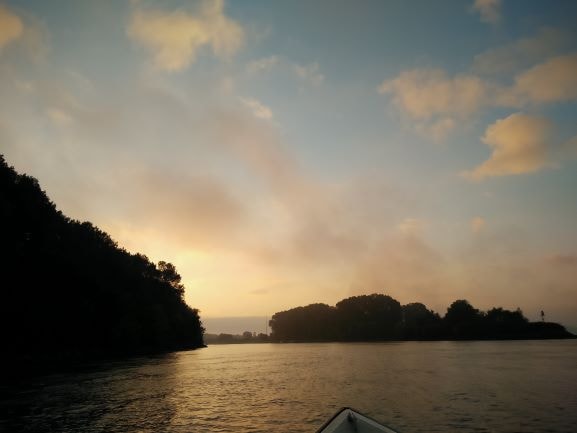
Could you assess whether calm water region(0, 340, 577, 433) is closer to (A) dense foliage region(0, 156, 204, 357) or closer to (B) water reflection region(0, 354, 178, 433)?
(B) water reflection region(0, 354, 178, 433)

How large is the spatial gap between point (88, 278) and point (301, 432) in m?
68.4

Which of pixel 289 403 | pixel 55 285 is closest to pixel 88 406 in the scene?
pixel 289 403

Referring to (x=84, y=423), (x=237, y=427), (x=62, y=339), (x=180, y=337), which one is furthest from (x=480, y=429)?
(x=180, y=337)

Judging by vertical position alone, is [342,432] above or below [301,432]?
above

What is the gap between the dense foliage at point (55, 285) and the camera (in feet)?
175

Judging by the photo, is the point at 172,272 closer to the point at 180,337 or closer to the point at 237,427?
the point at 180,337

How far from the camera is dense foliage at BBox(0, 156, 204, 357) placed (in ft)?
175

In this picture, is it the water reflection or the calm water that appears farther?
the calm water

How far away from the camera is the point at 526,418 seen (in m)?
21.7

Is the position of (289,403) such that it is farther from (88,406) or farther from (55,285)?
(55,285)

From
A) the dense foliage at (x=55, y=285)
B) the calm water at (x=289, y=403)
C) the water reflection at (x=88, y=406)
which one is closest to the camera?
the water reflection at (x=88, y=406)

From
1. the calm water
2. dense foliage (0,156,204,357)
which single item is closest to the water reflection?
the calm water

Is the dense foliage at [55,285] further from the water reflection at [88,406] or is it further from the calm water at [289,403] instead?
the water reflection at [88,406]

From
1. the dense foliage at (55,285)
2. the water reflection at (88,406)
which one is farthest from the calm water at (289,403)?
the dense foliage at (55,285)
